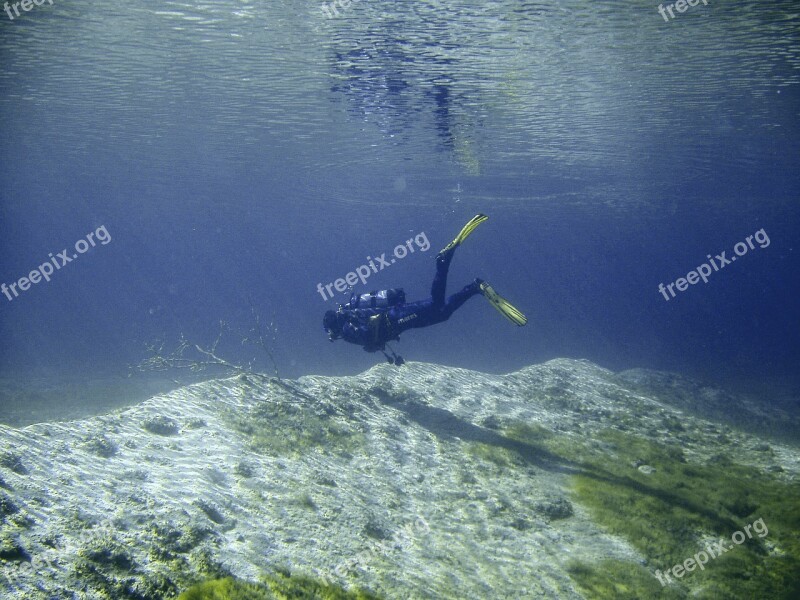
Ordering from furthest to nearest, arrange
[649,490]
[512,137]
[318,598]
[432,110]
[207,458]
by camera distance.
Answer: [512,137] < [432,110] < [649,490] < [207,458] < [318,598]

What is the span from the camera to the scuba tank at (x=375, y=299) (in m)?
10.3

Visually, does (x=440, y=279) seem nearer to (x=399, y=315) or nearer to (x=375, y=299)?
(x=399, y=315)

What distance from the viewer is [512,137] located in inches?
867

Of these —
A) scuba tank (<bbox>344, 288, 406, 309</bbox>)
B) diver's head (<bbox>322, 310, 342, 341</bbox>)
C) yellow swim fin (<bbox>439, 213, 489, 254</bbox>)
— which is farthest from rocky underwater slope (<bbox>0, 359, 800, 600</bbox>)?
yellow swim fin (<bbox>439, 213, 489, 254</bbox>)

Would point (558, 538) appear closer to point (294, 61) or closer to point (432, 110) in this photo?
point (294, 61)

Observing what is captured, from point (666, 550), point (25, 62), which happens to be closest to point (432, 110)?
point (25, 62)

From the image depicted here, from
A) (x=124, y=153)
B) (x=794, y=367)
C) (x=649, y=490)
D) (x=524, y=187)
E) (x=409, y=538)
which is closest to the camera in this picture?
(x=409, y=538)

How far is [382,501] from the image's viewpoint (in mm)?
5777

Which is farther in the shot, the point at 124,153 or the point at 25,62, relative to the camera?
the point at 124,153

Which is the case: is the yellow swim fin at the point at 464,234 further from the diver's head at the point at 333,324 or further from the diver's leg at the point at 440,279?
the diver's head at the point at 333,324

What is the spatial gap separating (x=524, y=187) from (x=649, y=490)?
3075 cm

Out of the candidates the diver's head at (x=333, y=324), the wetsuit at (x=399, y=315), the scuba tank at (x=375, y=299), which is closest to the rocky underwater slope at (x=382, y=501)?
the wetsuit at (x=399, y=315)

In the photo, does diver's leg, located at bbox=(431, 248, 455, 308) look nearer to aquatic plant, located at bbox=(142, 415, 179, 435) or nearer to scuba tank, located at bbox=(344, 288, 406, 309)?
scuba tank, located at bbox=(344, 288, 406, 309)

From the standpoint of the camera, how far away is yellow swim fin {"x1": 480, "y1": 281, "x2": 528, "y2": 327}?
32.4ft
